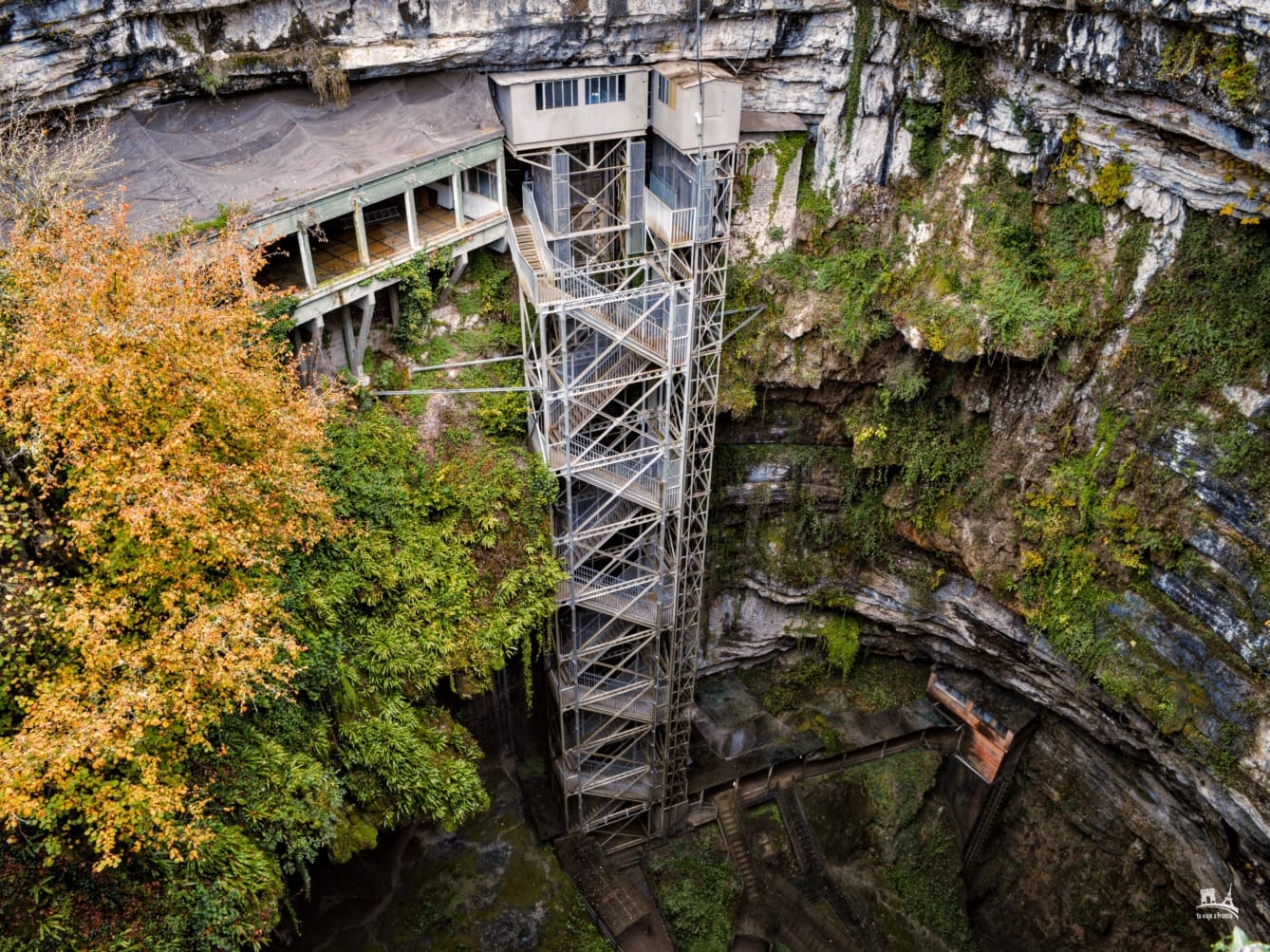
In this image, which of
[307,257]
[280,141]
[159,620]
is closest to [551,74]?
[280,141]

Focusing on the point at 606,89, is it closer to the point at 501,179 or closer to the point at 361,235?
the point at 501,179

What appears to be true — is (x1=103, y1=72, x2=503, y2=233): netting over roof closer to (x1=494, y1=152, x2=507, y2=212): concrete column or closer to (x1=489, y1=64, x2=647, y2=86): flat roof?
(x1=489, y1=64, x2=647, y2=86): flat roof

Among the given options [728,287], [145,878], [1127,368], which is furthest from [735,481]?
[145,878]

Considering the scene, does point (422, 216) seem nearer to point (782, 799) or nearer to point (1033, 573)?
point (1033, 573)

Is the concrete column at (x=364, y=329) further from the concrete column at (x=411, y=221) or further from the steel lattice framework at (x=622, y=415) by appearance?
the steel lattice framework at (x=622, y=415)

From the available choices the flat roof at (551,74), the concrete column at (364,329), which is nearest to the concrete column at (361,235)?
the concrete column at (364,329)

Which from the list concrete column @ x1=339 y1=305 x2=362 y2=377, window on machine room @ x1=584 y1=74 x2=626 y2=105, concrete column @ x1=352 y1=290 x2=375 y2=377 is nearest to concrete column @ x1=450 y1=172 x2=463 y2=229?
concrete column @ x1=352 y1=290 x2=375 y2=377
